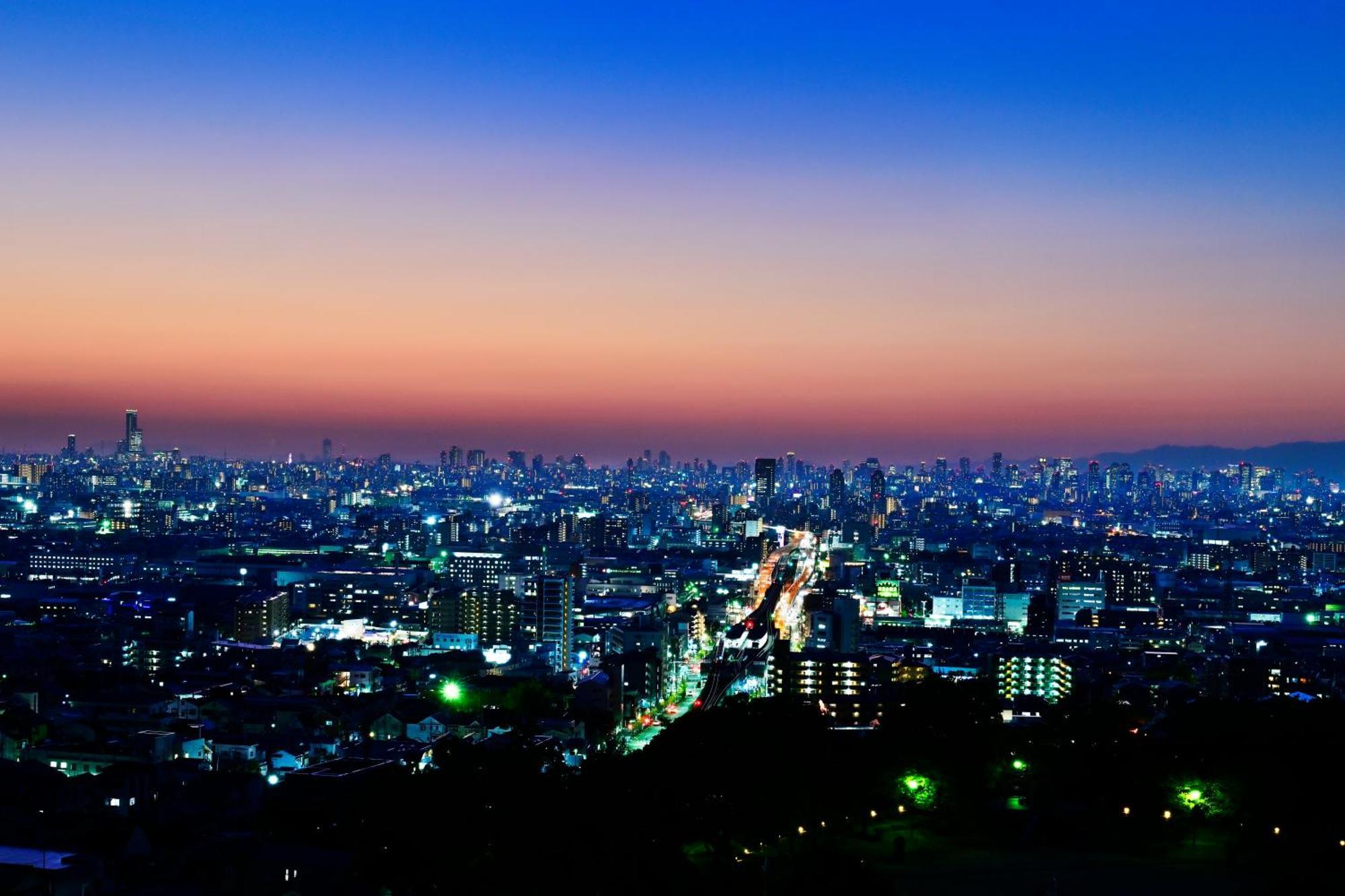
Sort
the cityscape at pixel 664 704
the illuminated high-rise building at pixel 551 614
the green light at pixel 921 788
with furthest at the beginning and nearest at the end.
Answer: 1. the illuminated high-rise building at pixel 551 614
2. the green light at pixel 921 788
3. the cityscape at pixel 664 704

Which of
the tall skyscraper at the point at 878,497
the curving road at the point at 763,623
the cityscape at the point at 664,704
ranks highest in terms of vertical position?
the tall skyscraper at the point at 878,497

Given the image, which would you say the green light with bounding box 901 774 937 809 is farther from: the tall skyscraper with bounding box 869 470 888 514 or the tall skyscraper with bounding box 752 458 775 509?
the tall skyscraper with bounding box 752 458 775 509

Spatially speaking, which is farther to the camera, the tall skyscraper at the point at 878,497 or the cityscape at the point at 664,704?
the tall skyscraper at the point at 878,497

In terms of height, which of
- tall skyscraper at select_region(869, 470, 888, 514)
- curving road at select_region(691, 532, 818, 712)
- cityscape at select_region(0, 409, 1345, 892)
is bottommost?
curving road at select_region(691, 532, 818, 712)

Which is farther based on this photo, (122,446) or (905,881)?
(122,446)

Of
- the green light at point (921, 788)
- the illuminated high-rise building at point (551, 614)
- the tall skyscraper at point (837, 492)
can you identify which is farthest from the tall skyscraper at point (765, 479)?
the green light at point (921, 788)

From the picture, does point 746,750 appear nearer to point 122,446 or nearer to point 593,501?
point 593,501

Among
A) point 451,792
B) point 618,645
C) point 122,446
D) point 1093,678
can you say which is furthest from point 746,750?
point 122,446

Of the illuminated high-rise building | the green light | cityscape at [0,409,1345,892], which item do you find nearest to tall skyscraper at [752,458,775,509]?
cityscape at [0,409,1345,892]

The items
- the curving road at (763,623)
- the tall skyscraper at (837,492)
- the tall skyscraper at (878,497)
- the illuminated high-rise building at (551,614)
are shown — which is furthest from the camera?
the tall skyscraper at (837,492)

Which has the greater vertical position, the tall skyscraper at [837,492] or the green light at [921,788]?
the tall skyscraper at [837,492]

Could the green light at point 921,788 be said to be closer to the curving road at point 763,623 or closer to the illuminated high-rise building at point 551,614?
the curving road at point 763,623
